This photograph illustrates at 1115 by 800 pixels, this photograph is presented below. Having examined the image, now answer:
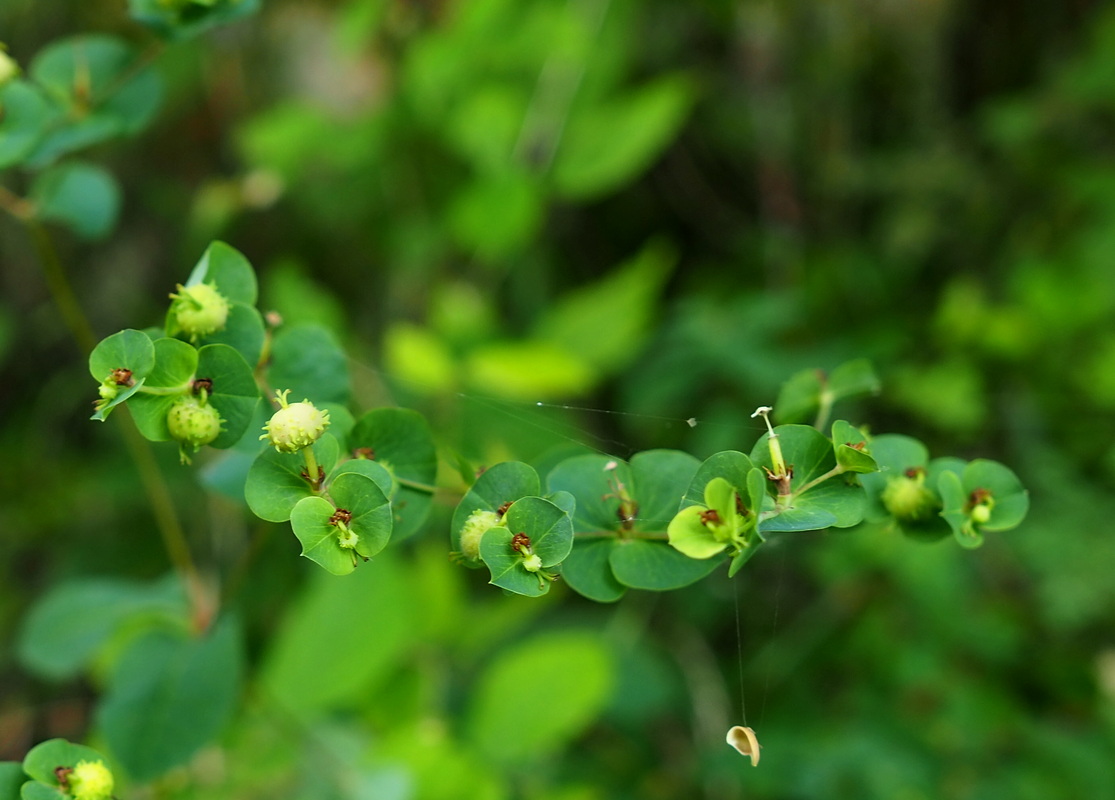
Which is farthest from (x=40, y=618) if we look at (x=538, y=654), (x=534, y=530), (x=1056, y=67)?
(x=1056, y=67)

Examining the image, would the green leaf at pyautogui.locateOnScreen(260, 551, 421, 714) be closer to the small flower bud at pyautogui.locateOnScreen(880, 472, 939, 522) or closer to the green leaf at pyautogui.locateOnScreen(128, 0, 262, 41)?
the green leaf at pyautogui.locateOnScreen(128, 0, 262, 41)

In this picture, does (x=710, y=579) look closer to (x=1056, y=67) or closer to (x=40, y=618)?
(x=40, y=618)

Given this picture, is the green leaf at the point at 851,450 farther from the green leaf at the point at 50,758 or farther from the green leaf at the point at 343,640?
the green leaf at the point at 343,640

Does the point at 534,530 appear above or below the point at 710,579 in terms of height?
above

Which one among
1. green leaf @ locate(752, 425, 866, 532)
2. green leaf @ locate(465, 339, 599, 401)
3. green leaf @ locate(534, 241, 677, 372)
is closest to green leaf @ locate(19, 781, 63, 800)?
green leaf @ locate(752, 425, 866, 532)

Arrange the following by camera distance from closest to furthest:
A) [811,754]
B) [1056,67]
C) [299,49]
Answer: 1. [811,754]
2. [1056,67]
3. [299,49]
